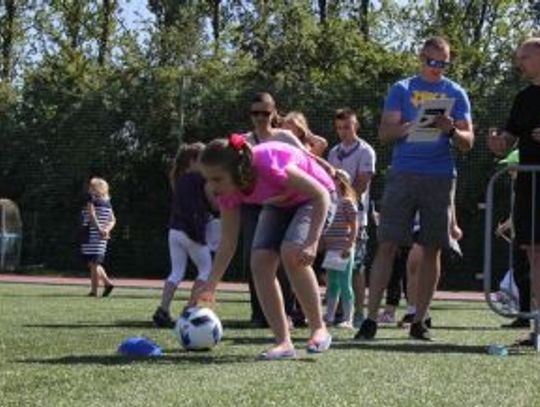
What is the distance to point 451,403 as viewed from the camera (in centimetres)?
463

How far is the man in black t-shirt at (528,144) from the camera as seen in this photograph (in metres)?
7.23

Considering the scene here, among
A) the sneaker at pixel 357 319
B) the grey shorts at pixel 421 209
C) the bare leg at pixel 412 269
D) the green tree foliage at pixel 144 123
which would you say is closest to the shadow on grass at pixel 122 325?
the sneaker at pixel 357 319

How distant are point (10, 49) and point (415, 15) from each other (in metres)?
13.9

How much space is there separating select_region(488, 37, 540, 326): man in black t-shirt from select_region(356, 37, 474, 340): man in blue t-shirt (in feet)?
1.14

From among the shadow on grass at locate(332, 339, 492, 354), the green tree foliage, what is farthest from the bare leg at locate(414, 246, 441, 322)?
the green tree foliage

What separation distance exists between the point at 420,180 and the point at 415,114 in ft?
1.56

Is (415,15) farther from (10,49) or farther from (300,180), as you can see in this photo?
(300,180)

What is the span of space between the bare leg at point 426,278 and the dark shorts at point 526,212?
0.67 m

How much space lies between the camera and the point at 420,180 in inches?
302

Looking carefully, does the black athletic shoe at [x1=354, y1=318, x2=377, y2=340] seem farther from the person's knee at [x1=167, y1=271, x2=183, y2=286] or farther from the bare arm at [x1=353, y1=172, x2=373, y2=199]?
the person's knee at [x1=167, y1=271, x2=183, y2=286]

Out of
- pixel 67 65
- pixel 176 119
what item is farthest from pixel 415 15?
pixel 176 119

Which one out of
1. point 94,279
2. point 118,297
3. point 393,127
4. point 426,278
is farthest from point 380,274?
point 94,279

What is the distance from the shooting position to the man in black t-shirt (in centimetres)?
723

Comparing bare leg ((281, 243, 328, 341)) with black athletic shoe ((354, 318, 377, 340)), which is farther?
black athletic shoe ((354, 318, 377, 340))
